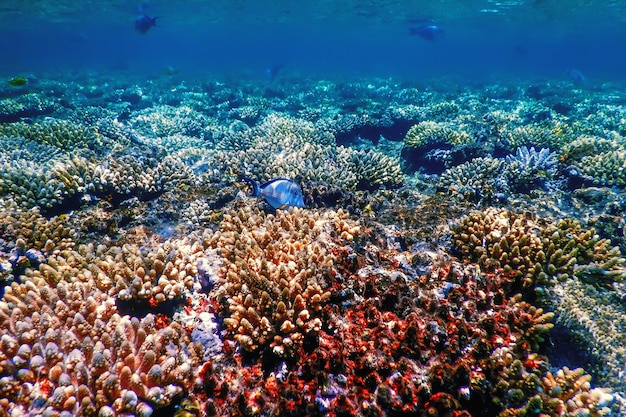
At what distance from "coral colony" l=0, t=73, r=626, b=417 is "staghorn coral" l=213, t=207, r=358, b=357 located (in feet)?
0.08

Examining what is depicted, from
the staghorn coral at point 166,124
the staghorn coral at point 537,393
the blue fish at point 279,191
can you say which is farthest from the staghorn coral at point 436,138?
the staghorn coral at point 166,124

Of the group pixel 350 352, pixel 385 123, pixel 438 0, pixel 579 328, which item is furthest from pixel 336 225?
pixel 438 0

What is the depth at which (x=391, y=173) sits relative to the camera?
8.59 metres

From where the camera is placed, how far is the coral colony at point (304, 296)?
2.64 metres

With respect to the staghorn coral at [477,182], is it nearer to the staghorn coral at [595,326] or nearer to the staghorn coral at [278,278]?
the staghorn coral at [595,326]

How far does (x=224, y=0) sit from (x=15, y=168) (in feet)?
146

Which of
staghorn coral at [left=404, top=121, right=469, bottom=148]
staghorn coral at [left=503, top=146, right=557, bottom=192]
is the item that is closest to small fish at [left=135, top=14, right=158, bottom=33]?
staghorn coral at [left=404, top=121, right=469, bottom=148]

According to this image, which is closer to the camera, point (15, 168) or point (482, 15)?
point (15, 168)

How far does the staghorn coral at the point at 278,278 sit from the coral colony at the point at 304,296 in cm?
2

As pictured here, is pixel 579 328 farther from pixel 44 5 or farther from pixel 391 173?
pixel 44 5

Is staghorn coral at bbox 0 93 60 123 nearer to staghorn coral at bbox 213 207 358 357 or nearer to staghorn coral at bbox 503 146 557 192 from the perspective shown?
staghorn coral at bbox 213 207 358 357

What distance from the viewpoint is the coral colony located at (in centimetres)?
264

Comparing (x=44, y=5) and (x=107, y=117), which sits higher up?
(x=44, y=5)

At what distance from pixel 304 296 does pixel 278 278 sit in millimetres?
391
